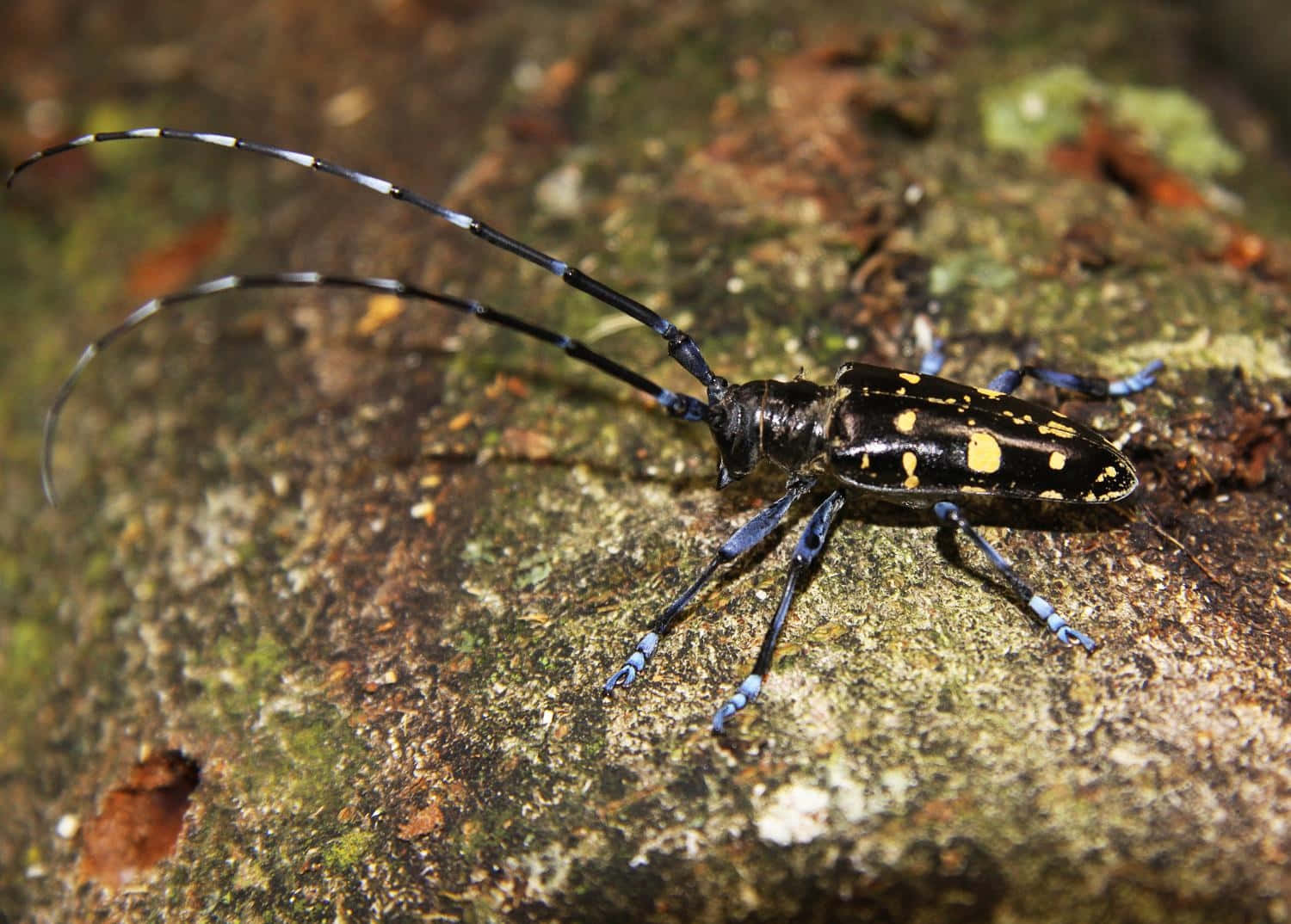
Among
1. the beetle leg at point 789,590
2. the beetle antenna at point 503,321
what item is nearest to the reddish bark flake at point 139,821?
the beetle antenna at point 503,321

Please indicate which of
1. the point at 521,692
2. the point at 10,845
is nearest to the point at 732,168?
the point at 521,692

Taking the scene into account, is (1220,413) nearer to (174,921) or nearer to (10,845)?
(174,921)

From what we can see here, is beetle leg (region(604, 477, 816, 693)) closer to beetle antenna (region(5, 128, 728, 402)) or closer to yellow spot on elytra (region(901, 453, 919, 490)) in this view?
yellow spot on elytra (region(901, 453, 919, 490))

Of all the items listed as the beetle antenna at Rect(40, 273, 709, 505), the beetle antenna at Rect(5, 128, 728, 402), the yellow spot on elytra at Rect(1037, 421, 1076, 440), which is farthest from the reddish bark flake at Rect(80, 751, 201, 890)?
the yellow spot on elytra at Rect(1037, 421, 1076, 440)

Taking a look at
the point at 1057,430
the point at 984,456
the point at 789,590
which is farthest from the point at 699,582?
the point at 1057,430

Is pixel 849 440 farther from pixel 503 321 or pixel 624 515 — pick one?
pixel 503 321

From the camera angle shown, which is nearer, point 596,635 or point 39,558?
point 596,635
